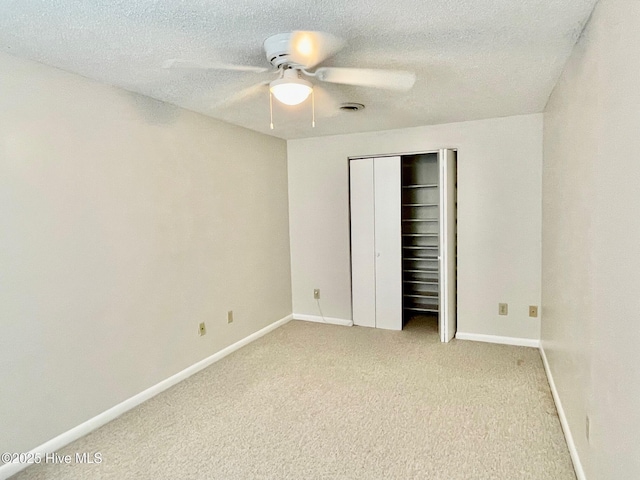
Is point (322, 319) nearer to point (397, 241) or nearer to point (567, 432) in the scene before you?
point (397, 241)

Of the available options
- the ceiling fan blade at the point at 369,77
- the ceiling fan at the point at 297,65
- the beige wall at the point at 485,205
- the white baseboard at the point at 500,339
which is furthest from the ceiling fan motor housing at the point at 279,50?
the white baseboard at the point at 500,339

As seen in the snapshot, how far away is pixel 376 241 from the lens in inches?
176

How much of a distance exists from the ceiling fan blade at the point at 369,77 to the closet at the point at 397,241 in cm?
144

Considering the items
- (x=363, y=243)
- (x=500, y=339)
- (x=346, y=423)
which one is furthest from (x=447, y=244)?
(x=346, y=423)

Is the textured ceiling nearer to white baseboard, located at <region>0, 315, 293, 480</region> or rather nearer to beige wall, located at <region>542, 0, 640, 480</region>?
beige wall, located at <region>542, 0, 640, 480</region>

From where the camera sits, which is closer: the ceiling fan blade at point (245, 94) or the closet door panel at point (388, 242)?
the ceiling fan blade at point (245, 94)

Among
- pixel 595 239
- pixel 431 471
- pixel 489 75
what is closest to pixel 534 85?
pixel 489 75

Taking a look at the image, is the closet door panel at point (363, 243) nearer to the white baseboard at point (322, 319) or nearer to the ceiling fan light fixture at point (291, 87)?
the white baseboard at point (322, 319)

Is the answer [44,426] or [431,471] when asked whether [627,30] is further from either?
[44,426]

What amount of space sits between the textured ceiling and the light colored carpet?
2157mm

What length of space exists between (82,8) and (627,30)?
205 cm

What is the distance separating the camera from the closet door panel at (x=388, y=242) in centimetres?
433

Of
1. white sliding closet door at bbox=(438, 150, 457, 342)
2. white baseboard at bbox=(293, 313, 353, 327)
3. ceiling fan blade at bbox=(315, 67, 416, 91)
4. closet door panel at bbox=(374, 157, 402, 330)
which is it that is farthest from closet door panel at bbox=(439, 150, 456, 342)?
ceiling fan blade at bbox=(315, 67, 416, 91)

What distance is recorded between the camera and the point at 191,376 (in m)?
3.36
